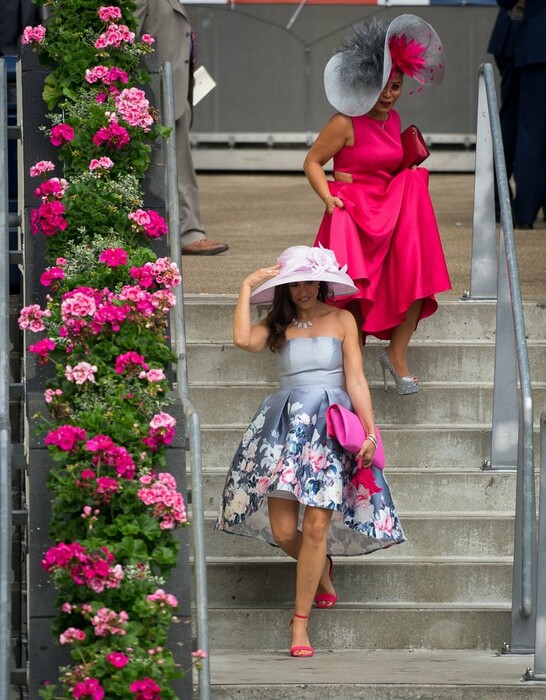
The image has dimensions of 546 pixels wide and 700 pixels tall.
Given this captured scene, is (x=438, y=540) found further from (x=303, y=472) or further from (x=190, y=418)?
(x=190, y=418)

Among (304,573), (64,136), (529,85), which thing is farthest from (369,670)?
(529,85)

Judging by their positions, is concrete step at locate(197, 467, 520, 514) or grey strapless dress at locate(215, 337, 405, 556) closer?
grey strapless dress at locate(215, 337, 405, 556)

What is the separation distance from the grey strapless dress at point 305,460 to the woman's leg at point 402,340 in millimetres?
981

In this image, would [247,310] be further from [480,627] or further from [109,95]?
[480,627]

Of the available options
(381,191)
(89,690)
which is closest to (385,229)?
(381,191)

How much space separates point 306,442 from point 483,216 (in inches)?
84.0

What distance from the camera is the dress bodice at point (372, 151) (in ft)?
24.0

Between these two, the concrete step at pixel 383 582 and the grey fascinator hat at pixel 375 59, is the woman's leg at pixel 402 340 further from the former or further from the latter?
the concrete step at pixel 383 582

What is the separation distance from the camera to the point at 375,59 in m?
7.23

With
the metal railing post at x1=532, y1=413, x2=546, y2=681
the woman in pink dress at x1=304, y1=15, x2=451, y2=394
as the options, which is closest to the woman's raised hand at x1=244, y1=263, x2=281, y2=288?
the woman in pink dress at x1=304, y1=15, x2=451, y2=394

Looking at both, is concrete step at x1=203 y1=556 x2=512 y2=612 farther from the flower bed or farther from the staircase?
the flower bed

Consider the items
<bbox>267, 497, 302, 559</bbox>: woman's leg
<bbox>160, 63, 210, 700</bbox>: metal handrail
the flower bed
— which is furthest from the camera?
<bbox>267, 497, 302, 559</bbox>: woman's leg

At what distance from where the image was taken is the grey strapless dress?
6.24 meters

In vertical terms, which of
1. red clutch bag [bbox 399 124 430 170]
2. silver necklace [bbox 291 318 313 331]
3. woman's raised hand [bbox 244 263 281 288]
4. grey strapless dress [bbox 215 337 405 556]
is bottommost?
grey strapless dress [bbox 215 337 405 556]
